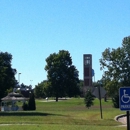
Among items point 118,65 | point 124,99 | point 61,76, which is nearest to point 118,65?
point 118,65

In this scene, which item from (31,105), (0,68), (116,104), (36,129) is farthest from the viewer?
(116,104)

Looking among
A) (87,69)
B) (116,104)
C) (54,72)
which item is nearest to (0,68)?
(116,104)

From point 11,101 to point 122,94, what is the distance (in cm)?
5435

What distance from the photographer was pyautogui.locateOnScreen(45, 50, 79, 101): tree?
4587 inches

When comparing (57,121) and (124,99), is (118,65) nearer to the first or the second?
(57,121)

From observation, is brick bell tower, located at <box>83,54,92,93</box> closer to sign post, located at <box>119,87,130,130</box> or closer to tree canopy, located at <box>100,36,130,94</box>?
tree canopy, located at <box>100,36,130,94</box>

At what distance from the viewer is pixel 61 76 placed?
11731cm

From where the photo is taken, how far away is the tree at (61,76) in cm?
11650

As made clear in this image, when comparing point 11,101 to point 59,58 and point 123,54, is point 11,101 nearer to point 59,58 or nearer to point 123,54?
point 123,54

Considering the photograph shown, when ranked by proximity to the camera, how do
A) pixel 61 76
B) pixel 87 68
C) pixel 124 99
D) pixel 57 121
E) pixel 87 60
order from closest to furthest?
pixel 124 99, pixel 57 121, pixel 61 76, pixel 87 68, pixel 87 60

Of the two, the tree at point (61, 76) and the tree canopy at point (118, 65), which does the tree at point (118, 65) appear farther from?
the tree at point (61, 76)

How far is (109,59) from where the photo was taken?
3127 inches

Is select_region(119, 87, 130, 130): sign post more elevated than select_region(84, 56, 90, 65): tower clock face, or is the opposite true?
select_region(84, 56, 90, 65): tower clock face

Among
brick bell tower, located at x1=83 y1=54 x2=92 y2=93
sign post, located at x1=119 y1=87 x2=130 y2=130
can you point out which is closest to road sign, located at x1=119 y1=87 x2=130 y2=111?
sign post, located at x1=119 y1=87 x2=130 y2=130
